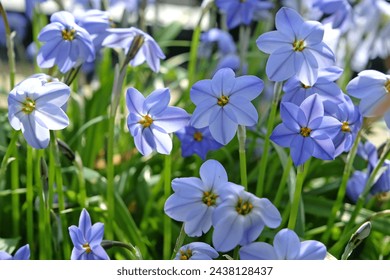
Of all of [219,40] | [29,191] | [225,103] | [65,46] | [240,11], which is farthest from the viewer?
→ [219,40]

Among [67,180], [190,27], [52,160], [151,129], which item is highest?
[151,129]

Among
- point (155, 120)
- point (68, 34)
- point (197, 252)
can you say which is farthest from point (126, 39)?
point (197, 252)

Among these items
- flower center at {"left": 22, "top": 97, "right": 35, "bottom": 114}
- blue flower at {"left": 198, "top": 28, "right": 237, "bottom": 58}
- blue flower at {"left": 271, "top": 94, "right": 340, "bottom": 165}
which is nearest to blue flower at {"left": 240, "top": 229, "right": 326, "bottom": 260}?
blue flower at {"left": 271, "top": 94, "right": 340, "bottom": 165}

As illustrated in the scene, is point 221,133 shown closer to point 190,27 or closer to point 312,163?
point 312,163

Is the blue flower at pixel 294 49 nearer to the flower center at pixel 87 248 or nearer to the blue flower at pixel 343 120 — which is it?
the blue flower at pixel 343 120

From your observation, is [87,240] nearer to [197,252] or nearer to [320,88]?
[197,252]

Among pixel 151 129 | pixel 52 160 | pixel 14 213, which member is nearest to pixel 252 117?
pixel 151 129
